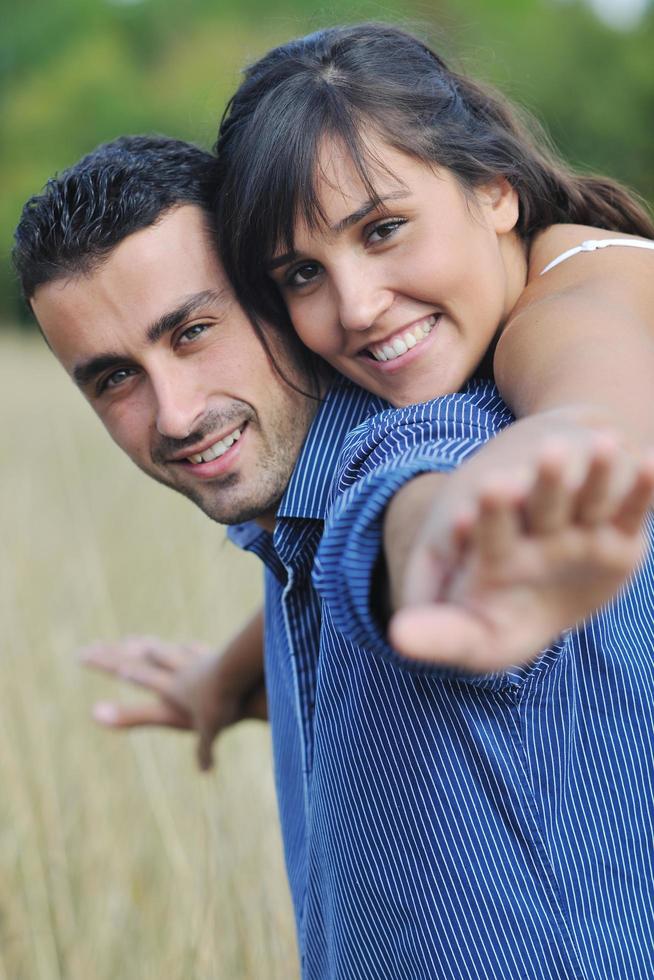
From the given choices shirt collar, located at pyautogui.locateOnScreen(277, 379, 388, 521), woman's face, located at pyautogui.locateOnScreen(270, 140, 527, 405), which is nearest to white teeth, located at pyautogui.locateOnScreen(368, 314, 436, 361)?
woman's face, located at pyautogui.locateOnScreen(270, 140, 527, 405)

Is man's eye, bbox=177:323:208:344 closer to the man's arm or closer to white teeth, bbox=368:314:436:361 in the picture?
white teeth, bbox=368:314:436:361

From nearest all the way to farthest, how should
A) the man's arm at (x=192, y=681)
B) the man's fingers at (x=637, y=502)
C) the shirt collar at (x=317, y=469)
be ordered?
the man's fingers at (x=637, y=502), the shirt collar at (x=317, y=469), the man's arm at (x=192, y=681)

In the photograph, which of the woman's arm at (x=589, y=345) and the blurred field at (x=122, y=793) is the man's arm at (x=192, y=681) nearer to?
the blurred field at (x=122, y=793)

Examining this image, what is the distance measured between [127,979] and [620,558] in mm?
2565

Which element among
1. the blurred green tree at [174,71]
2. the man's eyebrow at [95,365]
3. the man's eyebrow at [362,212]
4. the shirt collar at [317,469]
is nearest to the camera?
the shirt collar at [317,469]

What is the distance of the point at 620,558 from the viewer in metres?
0.89

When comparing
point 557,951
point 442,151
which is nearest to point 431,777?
point 557,951

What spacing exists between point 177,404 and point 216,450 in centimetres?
11

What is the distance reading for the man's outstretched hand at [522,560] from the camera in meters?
0.85

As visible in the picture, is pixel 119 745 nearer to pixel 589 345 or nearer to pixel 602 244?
pixel 602 244

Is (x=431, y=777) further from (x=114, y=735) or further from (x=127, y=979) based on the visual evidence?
(x=114, y=735)

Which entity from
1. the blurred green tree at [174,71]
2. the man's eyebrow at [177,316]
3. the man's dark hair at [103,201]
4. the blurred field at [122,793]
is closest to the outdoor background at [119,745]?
the blurred field at [122,793]

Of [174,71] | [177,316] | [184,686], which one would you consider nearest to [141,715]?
[184,686]

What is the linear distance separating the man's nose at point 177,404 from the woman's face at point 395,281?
8.5 inches
